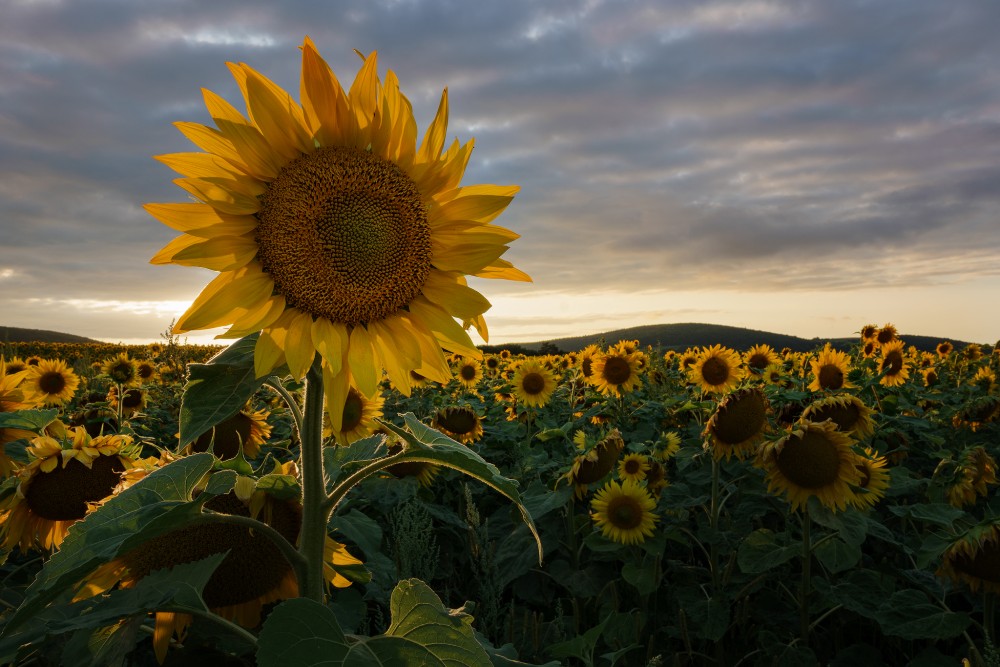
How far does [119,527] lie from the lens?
145 cm

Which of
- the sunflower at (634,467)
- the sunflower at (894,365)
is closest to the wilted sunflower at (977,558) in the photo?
the sunflower at (634,467)

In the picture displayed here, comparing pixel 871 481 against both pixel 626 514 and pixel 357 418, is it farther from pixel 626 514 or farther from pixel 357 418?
pixel 357 418

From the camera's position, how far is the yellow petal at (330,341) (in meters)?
1.63

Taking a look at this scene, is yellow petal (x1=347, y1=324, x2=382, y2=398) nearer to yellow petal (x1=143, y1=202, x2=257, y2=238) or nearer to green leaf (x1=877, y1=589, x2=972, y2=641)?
yellow petal (x1=143, y1=202, x2=257, y2=238)

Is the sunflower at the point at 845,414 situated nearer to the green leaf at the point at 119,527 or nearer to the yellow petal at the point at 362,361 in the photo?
the yellow petal at the point at 362,361

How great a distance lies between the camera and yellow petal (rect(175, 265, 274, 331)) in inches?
64.5

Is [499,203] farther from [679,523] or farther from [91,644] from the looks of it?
[679,523]

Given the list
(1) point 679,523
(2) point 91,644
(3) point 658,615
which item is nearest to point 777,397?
(1) point 679,523

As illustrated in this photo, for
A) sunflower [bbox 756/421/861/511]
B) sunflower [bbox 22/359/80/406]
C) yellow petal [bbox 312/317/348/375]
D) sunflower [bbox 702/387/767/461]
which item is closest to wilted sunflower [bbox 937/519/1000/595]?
sunflower [bbox 756/421/861/511]

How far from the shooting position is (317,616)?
1.40 metres

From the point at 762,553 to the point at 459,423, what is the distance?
343cm

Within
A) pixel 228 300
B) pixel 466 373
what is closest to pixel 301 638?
pixel 228 300

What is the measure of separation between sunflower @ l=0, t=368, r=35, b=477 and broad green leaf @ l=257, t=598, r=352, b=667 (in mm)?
2872

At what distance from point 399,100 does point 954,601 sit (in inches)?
185
